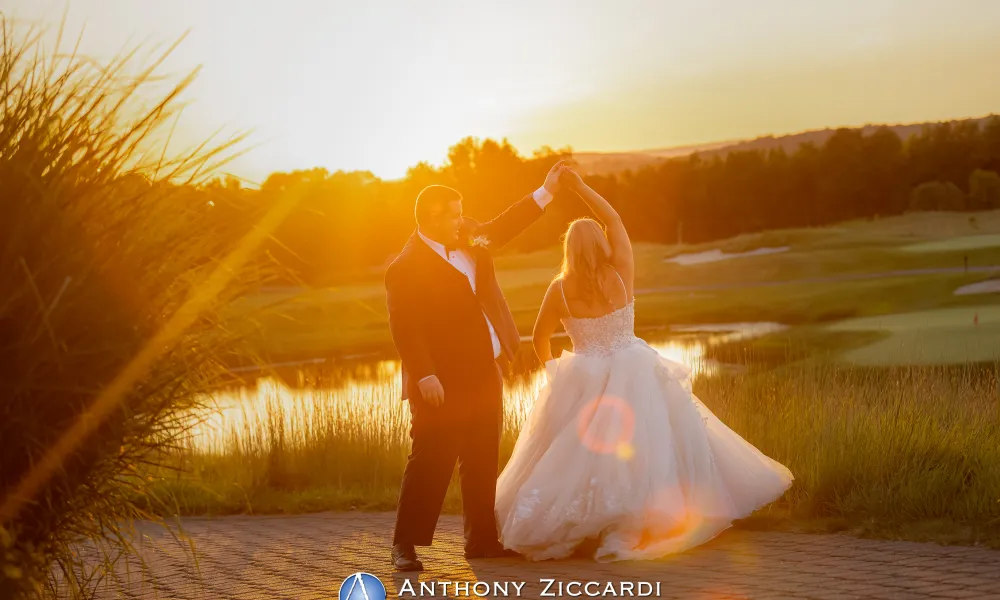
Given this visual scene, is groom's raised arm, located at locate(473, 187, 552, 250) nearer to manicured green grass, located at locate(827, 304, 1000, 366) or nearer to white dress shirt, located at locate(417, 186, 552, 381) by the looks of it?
white dress shirt, located at locate(417, 186, 552, 381)

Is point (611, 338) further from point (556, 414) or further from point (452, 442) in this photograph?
point (452, 442)

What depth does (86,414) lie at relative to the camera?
11.9 ft

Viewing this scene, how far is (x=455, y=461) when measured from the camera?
21.3 feet

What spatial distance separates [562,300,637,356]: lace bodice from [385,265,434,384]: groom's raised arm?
959 millimetres

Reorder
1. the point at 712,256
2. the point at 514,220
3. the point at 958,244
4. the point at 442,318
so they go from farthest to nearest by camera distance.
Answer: the point at 712,256
the point at 958,244
the point at 514,220
the point at 442,318

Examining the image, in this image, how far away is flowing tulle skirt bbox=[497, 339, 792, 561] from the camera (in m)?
6.22

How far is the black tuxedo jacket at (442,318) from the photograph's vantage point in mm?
6402

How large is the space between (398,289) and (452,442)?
3.19 feet

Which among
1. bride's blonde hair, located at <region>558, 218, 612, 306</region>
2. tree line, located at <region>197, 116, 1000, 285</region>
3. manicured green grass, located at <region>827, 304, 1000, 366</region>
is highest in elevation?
tree line, located at <region>197, 116, 1000, 285</region>

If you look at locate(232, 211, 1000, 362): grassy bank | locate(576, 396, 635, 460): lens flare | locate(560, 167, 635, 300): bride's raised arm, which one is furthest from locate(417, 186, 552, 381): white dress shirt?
locate(232, 211, 1000, 362): grassy bank

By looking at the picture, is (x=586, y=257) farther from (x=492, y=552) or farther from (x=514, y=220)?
(x=492, y=552)

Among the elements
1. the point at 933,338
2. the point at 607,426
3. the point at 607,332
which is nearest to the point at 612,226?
the point at 607,332

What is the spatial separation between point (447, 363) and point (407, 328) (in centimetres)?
35

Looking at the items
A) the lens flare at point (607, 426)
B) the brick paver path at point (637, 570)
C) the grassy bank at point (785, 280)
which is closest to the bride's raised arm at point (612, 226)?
the lens flare at point (607, 426)
